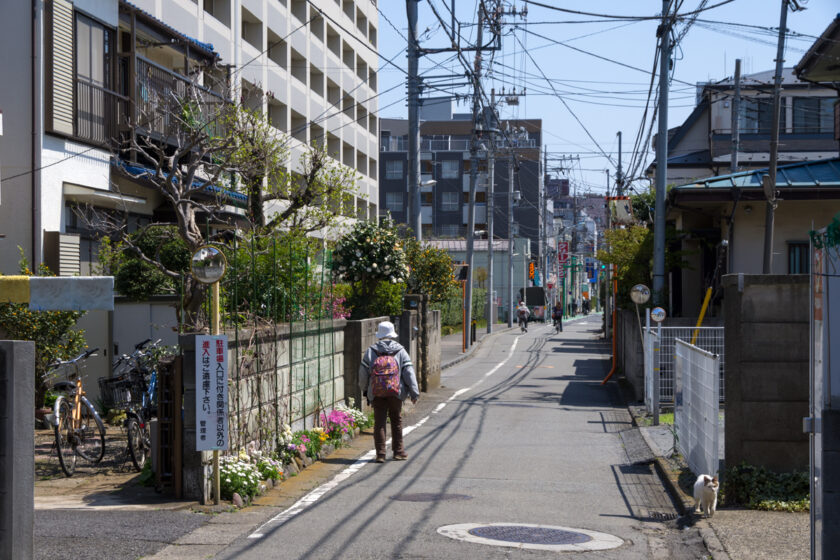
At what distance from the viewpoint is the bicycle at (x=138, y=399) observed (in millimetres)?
10172

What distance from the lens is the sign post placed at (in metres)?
8.43

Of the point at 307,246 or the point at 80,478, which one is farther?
the point at 307,246

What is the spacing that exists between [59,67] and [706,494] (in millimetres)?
13095

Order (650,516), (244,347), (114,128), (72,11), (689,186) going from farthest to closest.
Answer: (689,186) → (114,128) → (72,11) → (244,347) → (650,516)

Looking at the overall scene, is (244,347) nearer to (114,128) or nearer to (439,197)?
(114,128)

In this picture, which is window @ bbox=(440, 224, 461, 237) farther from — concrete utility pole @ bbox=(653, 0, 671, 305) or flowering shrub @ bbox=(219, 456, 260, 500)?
flowering shrub @ bbox=(219, 456, 260, 500)

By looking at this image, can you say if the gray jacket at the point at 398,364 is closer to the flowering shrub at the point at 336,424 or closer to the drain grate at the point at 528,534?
the flowering shrub at the point at 336,424

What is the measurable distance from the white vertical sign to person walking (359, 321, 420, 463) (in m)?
3.51

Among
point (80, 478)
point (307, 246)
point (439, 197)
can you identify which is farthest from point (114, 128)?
point (439, 197)

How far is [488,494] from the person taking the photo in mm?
9750

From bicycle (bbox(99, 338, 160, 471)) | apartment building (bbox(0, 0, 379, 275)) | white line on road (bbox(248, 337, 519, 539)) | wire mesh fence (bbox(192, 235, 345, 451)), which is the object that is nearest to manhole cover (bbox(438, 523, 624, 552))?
white line on road (bbox(248, 337, 519, 539))

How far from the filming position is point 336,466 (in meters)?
11.4

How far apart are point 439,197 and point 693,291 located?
6261cm

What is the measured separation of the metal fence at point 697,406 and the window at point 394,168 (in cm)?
7627
